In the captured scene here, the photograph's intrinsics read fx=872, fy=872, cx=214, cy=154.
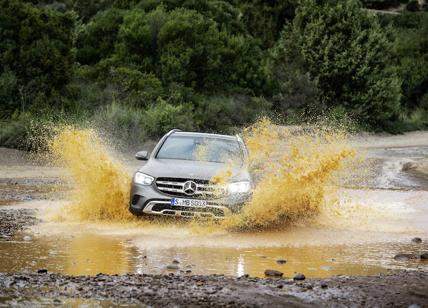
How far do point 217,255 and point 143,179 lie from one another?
2.77m

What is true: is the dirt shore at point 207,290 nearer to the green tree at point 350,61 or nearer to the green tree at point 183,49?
the green tree at point 183,49

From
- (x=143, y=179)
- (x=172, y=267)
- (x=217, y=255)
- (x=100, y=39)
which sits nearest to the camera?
(x=172, y=267)

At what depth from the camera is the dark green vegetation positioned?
96.9 feet

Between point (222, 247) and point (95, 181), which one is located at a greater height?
point (95, 181)

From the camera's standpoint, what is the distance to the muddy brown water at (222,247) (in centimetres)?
970

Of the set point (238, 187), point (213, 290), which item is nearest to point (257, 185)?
point (238, 187)

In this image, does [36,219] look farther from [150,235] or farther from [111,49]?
[111,49]

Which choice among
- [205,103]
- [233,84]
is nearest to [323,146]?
[205,103]

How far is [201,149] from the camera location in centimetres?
1414

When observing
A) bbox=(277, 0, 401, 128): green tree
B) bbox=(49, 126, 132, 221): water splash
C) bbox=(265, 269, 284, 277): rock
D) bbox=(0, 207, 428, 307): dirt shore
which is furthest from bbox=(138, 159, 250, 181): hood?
bbox=(277, 0, 401, 128): green tree

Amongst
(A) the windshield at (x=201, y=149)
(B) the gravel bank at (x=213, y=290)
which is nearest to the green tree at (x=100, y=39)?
(A) the windshield at (x=201, y=149)

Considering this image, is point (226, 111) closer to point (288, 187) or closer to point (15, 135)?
point (15, 135)

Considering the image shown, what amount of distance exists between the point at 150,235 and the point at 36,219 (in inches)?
98.4

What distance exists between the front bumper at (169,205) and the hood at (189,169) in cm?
30
